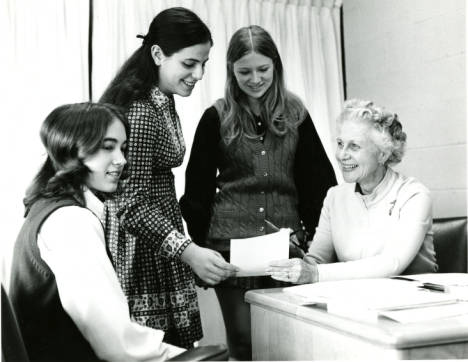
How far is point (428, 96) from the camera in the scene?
2.79 meters

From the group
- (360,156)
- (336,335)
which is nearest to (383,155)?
(360,156)

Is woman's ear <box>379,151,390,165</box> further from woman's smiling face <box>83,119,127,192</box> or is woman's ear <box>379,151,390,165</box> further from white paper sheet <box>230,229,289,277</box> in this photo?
A: woman's smiling face <box>83,119,127,192</box>

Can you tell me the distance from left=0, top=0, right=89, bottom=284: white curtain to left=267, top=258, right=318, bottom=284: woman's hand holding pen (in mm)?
1428

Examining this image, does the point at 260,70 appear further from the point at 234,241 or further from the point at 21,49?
the point at 21,49

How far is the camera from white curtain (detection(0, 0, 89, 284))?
2.57 meters

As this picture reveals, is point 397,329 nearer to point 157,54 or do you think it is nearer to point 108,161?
point 108,161

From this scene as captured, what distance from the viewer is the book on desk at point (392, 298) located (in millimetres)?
1054

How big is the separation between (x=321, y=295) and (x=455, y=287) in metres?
0.32

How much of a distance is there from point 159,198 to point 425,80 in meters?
1.71

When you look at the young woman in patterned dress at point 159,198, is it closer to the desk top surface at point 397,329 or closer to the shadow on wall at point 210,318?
the desk top surface at point 397,329

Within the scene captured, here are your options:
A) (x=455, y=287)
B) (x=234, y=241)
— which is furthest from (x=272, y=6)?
(x=455, y=287)

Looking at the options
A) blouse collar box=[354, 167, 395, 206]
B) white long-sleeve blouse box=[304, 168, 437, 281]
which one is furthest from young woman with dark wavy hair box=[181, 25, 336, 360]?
blouse collar box=[354, 167, 395, 206]

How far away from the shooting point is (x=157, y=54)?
176 cm

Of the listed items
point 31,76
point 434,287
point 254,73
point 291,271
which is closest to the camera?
point 434,287
